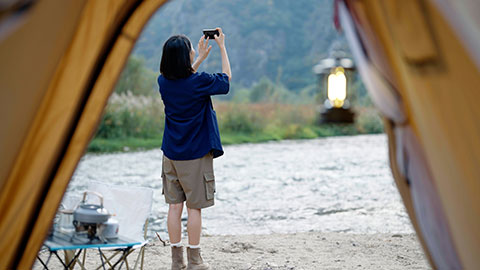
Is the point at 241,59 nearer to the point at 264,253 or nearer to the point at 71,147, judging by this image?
the point at 264,253

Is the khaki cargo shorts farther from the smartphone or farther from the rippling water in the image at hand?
the rippling water

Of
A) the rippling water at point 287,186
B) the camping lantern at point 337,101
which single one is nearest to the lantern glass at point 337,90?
the camping lantern at point 337,101

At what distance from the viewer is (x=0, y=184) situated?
6.82ft

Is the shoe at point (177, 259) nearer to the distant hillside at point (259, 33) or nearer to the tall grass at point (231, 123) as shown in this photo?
the tall grass at point (231, 123)

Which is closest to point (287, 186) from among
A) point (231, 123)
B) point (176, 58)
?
point (176, 58)

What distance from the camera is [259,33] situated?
27594mm

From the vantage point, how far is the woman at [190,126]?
3.57 m

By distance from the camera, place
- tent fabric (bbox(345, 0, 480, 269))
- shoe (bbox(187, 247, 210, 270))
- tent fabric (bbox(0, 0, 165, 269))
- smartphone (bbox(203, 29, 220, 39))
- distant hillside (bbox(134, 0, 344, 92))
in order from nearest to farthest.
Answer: tent fabric (bbox(345, 0, 480, 269))
tent fabric (bbox(0, 0, 165, 269))
smartphone (bbox(203, 29, 220, 39))
shoe (bbox(187, 247, 210, 270))
distant hillside (bbox(134, 0, 344, 92))

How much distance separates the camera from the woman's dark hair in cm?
352

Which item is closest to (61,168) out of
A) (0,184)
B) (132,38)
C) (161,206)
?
(0,184)

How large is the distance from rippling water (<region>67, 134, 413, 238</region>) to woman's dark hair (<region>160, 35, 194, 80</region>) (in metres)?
2.46

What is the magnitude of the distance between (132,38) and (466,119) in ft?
4.19

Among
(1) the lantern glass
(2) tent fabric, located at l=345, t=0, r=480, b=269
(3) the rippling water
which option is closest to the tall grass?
(3) the rippling water

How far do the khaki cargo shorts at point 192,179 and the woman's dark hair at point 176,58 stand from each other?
521mm
